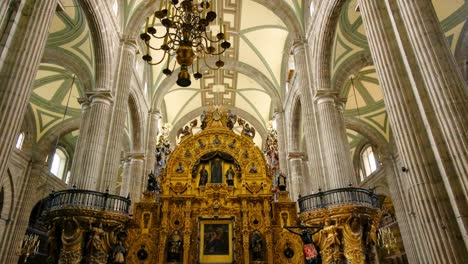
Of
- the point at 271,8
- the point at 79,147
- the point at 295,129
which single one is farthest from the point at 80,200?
the point at 295,129

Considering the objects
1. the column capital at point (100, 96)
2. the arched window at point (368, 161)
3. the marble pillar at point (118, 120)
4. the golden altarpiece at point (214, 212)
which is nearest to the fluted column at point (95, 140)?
the column capital at point (100, 96)

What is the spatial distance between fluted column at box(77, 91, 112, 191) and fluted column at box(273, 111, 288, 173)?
10116 millimetres

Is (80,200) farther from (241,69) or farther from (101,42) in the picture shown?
(241,69)

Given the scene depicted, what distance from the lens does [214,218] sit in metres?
12.1

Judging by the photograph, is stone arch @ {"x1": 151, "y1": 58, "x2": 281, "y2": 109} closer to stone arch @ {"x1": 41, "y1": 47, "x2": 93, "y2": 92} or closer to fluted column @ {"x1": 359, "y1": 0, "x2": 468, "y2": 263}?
stone arch @ {"x1": 41, "y1": 47, "x2": 93, "y2": 92}

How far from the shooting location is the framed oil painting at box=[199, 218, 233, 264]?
447 inches

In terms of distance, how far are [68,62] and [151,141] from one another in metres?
6.61

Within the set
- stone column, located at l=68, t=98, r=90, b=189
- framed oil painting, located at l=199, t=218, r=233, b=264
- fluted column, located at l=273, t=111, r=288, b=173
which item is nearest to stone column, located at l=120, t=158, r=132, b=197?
stone column, located at l=68, t=98, r=90, b=189

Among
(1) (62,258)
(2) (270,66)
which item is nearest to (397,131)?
(1) (62,258)

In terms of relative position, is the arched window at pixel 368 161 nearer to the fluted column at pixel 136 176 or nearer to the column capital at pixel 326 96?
the column capital at pixel 326 96

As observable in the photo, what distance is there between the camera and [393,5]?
20.5 feet

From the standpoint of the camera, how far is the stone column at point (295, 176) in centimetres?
1655

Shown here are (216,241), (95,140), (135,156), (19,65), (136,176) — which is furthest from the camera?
(135,156)

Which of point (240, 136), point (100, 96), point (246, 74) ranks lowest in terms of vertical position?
point (240, 136)
